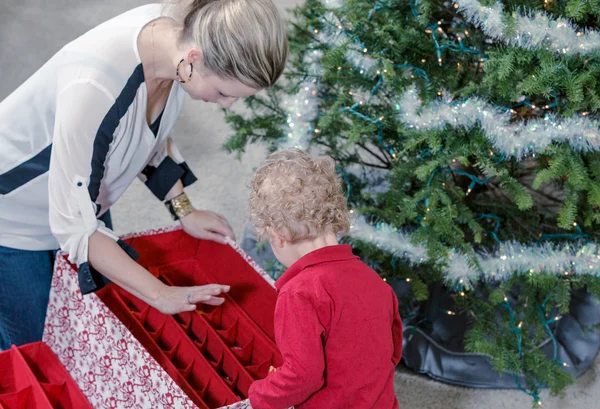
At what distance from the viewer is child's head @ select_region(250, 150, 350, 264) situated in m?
1.25

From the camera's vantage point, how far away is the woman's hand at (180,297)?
1.43 metres

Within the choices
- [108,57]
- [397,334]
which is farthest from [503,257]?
[108,57]

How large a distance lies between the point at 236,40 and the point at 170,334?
627 millimetres

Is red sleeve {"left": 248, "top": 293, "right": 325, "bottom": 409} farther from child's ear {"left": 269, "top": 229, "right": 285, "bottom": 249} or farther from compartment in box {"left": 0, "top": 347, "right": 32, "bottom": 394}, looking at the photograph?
compartment in box {"left": 0, "top": 347, "right": 32, "bottom": 394}

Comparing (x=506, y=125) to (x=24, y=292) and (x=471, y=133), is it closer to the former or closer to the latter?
(x=471, y=133)

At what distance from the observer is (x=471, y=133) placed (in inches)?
72.6

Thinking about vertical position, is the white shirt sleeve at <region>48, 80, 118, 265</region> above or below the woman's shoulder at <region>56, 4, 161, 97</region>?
below

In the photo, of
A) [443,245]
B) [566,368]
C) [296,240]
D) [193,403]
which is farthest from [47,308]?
[566,368]

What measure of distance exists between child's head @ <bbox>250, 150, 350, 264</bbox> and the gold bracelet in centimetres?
45

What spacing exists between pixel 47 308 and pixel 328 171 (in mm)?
746

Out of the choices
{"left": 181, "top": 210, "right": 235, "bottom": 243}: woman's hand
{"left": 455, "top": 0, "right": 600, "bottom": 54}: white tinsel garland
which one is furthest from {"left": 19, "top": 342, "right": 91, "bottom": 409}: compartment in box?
{"left": 455, "top": 0, "right": 600, "bottom": 54}: white tinsel garland

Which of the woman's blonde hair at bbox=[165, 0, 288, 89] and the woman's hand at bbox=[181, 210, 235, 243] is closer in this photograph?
the woman's blonde hair at bbox=[165, 0, 288, 89]

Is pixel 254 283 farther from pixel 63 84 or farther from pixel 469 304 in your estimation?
pixel 469 304

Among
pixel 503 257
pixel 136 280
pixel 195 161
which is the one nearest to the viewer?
pixel 136 280
